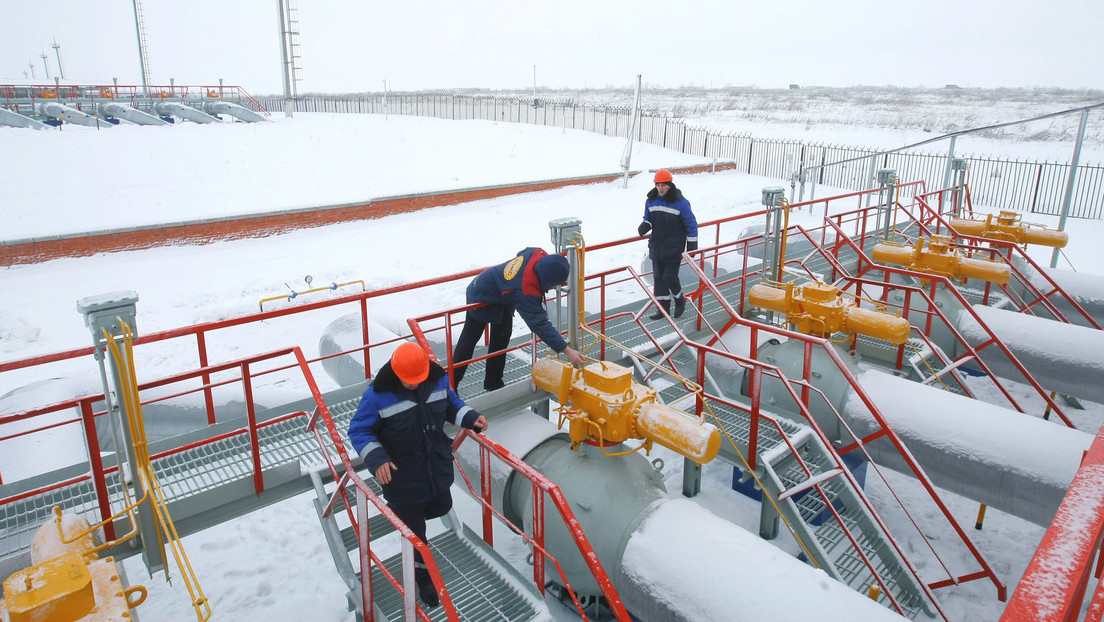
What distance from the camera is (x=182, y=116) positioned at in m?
33.2

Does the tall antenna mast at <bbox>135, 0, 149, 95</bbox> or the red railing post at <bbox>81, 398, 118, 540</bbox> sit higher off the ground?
the tall antenna mast at <bbox>135, 0, 149, 95</bbox>

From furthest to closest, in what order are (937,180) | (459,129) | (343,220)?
(459,129) < (937,180) < (343,220)

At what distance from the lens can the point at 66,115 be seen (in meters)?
29.2

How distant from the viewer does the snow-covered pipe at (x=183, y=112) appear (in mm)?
32656

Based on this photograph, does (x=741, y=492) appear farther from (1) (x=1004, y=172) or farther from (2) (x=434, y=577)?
(1) (x=1004, y=172)

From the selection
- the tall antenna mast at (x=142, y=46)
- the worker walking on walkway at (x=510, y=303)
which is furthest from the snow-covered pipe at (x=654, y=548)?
the tall antenna mast at (x=142, y=46)

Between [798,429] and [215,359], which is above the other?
[798,429]

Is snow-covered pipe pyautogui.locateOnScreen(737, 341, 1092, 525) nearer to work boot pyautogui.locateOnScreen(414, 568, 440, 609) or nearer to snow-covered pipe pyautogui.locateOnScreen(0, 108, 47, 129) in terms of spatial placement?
work boot pyautogui.locateOnScreen(414, 568, 440, 609)

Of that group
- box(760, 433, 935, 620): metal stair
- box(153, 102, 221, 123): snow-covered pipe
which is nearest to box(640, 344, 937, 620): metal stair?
box(760, 433, 935, 620): metal stair

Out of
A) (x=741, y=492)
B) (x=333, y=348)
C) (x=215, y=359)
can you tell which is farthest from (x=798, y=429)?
(x=215, y=359)

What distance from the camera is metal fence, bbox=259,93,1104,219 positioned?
20.8 meters

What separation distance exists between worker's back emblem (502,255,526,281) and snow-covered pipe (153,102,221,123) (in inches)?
1278

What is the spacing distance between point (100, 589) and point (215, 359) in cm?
708

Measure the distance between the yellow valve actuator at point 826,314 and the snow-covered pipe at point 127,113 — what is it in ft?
108
